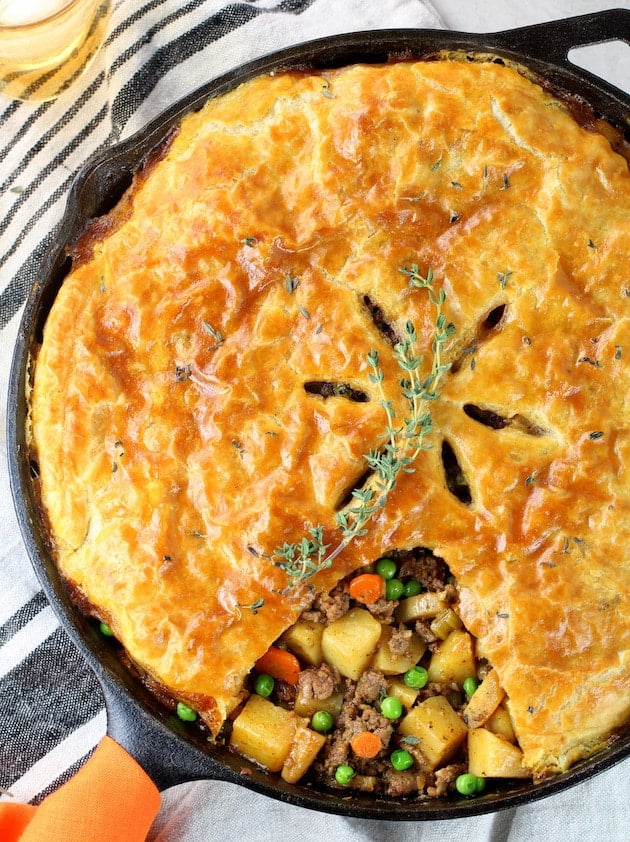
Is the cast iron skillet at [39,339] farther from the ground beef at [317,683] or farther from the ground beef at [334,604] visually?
the ground beef at [334,604]

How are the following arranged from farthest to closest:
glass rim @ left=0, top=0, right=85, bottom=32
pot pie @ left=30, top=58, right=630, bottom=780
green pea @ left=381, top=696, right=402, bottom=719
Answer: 1. glass rim @ left=0, top=0, right=85, bottom=32
2. green pea @ left=381, top=696, right=402, bottom=719
3. pot pie @ left=30, top=58, right=630, bottom=780

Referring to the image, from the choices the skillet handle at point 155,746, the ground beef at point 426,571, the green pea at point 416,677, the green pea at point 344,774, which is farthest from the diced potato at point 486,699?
the skillet handle at point 155,746

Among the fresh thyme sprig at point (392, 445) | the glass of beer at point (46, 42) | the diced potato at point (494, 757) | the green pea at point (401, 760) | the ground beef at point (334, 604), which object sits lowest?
the diced potato at point (494, 757)

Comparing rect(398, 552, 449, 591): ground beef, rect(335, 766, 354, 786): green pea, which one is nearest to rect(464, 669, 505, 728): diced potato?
rect(398, 552, 449, 591): ground beef

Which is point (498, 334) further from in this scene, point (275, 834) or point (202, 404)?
point (275, 834)

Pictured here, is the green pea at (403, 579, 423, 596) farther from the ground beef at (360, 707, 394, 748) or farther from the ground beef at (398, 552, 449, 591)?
the ground beef at (360, 707, 394, 748)

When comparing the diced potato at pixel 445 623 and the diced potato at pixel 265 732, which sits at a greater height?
the diced potato at pixel 265 732
